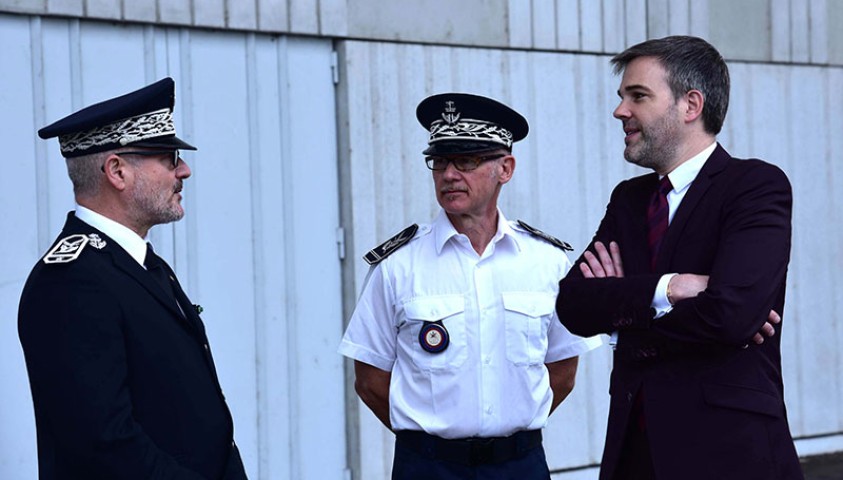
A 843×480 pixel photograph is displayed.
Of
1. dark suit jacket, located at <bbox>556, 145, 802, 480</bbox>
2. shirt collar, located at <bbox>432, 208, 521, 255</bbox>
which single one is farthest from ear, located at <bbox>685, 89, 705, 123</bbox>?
shirt collar, located at <bbox>432, 208, 521, 255</bbox>

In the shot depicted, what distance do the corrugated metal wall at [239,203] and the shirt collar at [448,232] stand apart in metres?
1.78

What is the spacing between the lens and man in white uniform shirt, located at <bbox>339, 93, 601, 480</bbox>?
11.9 ft

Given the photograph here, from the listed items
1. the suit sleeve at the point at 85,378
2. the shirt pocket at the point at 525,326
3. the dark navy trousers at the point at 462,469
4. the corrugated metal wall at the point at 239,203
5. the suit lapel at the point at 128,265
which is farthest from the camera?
the corrugated metal wall at the point at 239,203

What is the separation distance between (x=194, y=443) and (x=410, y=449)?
0.95 m

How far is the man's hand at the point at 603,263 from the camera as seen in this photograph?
3211 millimetres

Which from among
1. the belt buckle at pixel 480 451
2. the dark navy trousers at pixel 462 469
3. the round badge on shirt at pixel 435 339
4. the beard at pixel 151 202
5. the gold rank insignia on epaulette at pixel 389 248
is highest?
the beard at pixel 151 202

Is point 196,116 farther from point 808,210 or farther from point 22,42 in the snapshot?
point 808,210

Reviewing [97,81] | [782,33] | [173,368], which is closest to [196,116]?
[97,81]

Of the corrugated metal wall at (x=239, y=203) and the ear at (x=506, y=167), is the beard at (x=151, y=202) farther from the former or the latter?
the corrugated metal wall at (x=239, y=203)

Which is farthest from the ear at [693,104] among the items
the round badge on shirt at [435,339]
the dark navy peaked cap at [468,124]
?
the round badge on shirt at [435,339]

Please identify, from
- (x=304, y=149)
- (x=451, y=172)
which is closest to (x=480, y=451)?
(x=451, y=172)

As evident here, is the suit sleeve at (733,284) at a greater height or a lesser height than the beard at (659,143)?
lesser

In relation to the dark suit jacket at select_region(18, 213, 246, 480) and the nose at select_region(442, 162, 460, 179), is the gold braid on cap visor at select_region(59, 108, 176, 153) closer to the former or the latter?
the dark suit jacket at select_region(18, 213, 246, 480)

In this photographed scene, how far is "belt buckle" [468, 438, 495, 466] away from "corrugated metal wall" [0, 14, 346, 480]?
2.07m
